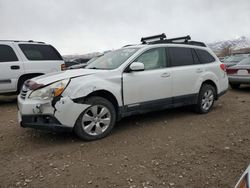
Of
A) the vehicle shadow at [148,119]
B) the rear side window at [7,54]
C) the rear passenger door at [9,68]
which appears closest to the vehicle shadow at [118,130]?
the vehicle shadow at [148,119]

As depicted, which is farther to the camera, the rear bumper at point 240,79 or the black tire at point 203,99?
the rear bumper at point 240,79

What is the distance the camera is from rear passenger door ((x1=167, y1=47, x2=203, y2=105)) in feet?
16.9

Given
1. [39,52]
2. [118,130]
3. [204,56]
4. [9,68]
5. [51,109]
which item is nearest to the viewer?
[51,109]

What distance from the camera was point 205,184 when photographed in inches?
110

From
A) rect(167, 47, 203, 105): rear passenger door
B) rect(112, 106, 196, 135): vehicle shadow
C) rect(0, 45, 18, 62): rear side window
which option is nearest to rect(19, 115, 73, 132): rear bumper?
rect(112, 106, 196, 135): vehicle shadow

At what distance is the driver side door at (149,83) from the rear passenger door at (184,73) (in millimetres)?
182

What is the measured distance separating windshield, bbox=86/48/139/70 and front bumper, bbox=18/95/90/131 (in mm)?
1163

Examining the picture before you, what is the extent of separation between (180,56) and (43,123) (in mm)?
3238

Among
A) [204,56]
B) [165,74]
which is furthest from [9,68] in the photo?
[204,56]

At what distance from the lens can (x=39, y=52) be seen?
305 inches

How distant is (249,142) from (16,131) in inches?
164

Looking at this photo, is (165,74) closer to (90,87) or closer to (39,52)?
(90,87)

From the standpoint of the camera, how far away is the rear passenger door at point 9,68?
6992 mm

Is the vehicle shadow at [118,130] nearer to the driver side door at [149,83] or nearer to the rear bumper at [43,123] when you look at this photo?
the rear bumper at [43,123]
